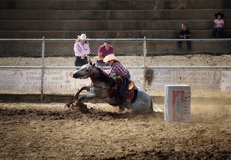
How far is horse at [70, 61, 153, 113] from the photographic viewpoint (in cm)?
1160

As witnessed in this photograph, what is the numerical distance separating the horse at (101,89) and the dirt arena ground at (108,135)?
0.91ft

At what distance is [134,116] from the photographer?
11641mm

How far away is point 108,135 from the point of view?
355 inches

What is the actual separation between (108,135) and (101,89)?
2835 mm

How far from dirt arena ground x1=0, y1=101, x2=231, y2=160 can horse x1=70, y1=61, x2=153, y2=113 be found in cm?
28

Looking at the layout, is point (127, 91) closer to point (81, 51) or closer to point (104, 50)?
point (104, 50)

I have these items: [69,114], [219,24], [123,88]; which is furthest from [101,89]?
[219,24]

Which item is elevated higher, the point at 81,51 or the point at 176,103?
the point at 81,51

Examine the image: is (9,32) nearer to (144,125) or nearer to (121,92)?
(121,92)

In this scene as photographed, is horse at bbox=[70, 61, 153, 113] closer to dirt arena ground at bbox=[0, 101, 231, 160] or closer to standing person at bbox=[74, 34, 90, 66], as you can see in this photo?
dirt arena ground at bbox=[0, 101, 231, 160]

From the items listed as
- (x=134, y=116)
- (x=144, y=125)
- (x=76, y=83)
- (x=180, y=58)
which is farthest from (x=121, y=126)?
(x=180, y=58)

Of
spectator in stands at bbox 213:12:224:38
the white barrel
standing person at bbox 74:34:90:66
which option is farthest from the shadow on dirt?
spectator in stands at bbox 213:12:224:38

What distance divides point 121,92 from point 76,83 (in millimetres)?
3506

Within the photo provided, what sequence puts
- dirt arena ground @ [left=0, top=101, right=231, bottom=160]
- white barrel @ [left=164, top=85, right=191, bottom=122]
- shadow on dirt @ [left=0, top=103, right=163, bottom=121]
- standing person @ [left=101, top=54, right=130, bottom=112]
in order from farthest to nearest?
standing person @ [left=101, top=54, right=130, bottom=112] → shadow on dirt @ [left=0, top=103, right=163, bottom=121] → white barrel @ [left=164, top=85, right=191, bottom=122] → dirt arena ground @ [left=0, top=101, right=231, bottom=160]
